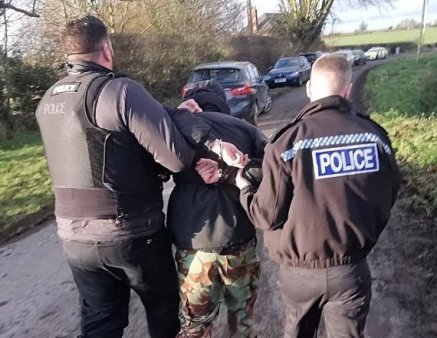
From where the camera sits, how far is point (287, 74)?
24438 mm

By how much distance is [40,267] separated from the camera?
507cm

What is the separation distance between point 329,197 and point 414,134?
7.09 meters

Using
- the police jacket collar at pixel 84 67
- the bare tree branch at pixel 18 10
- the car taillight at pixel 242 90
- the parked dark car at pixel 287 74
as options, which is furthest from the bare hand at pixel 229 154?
the parked dark car at pixel 287 74

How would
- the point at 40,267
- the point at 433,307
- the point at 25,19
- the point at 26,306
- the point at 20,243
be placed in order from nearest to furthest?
the point at 433,307
the point at 26,306
the point at 40,267
the point at 20,243
the point at 25,19

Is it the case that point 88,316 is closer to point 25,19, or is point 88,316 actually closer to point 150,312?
point 150,312

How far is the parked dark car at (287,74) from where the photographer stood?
79.8 ft

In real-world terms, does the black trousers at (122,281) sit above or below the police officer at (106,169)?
below

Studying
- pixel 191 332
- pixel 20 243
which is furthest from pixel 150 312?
pixel 20 243

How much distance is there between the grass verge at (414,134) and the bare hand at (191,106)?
3761mm

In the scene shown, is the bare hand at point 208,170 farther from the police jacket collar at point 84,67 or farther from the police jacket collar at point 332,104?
the police jacket collar at point 84,67

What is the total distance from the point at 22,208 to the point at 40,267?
7.39 ft

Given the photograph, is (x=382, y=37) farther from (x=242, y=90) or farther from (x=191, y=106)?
(x=191, y=106)

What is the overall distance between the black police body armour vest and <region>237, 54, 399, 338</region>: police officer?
0.55 m

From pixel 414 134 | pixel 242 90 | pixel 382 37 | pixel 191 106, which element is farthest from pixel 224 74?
pixel 382 37
